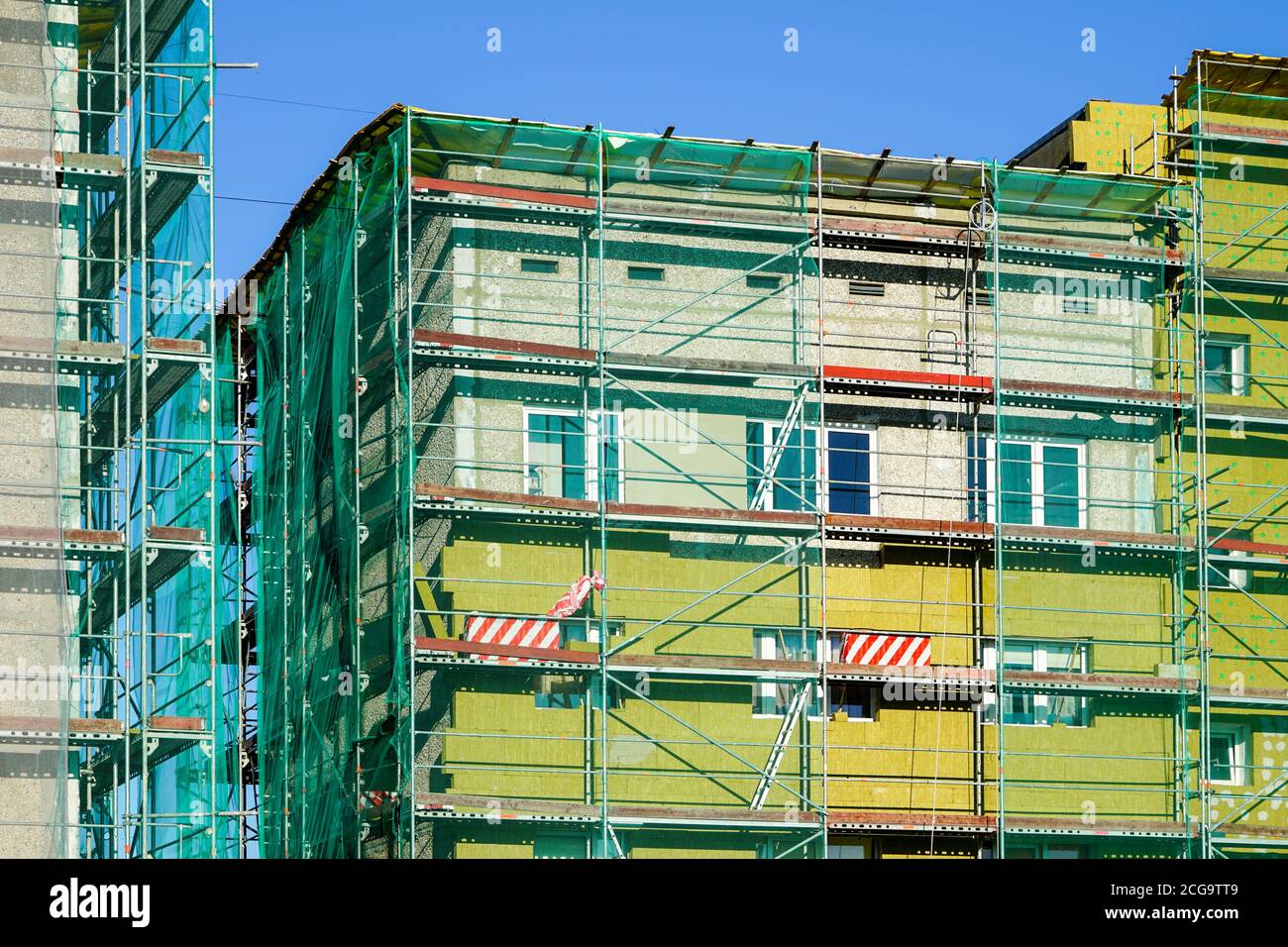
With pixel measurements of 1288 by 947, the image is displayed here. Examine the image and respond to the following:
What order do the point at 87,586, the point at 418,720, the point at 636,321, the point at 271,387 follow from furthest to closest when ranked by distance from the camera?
the point at 271,387
the point at 636,321
the point at 418,720
the point at 87,586

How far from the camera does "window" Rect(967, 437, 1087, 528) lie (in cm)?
2912

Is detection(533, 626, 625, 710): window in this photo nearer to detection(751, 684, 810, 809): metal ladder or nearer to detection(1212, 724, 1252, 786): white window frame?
detection(751, 684, 810, 809): metal ladder

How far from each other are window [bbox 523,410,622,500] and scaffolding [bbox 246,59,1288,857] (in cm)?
6

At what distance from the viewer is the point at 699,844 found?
26375 mm

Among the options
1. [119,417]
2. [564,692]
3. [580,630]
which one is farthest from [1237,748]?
[119,417]

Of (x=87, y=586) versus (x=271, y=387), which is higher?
(x=271, y=387)

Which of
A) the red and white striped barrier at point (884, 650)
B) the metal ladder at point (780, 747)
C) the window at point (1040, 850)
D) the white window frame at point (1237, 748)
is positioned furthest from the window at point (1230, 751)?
the metal ladder at point (780, 747)

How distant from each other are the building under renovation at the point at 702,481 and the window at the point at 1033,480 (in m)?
0.08

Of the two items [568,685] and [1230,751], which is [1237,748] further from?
[568,685]

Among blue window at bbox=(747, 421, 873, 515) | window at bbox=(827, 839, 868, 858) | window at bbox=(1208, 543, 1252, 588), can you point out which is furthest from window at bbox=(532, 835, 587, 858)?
window at bbox=(1208, 543, 1252, 588)

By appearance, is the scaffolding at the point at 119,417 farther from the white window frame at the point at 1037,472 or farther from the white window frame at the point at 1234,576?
the white window frame at the point at 1234,576

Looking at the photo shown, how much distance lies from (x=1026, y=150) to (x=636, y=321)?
949 cm

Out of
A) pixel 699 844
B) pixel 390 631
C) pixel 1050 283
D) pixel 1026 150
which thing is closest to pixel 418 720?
pixel 390 631
